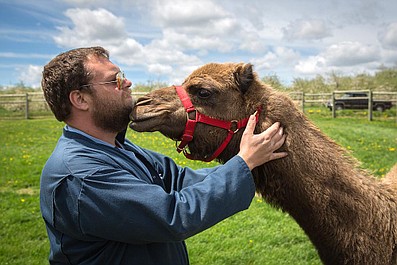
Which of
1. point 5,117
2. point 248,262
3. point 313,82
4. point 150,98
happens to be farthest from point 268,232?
point 313,82

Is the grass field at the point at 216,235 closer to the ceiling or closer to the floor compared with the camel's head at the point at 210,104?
closer to the floor

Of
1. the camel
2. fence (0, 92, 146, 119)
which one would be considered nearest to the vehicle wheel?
fence (0, 92, 146, 119)

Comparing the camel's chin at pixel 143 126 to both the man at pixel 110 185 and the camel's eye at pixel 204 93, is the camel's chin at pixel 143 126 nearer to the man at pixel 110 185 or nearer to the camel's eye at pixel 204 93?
the man at pixel 110 185

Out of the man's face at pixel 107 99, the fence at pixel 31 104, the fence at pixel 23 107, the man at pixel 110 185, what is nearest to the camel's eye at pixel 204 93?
the man at pixel 110 185

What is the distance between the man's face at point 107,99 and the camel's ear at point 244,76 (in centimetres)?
85

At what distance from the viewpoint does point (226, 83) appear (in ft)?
10.1


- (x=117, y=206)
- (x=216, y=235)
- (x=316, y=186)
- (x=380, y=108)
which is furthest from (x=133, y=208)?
(x=380, y=108)

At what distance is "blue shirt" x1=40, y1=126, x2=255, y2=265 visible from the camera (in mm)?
2133

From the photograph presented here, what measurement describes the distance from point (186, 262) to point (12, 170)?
30.3ft

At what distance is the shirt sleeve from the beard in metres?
0.52

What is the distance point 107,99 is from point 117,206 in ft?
2.79

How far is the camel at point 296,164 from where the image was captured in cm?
Answer: 286

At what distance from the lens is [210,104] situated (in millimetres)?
3068

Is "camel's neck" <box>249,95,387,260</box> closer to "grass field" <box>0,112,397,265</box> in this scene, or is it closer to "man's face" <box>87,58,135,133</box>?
"man's face" <box>87,58,135,133</box>
